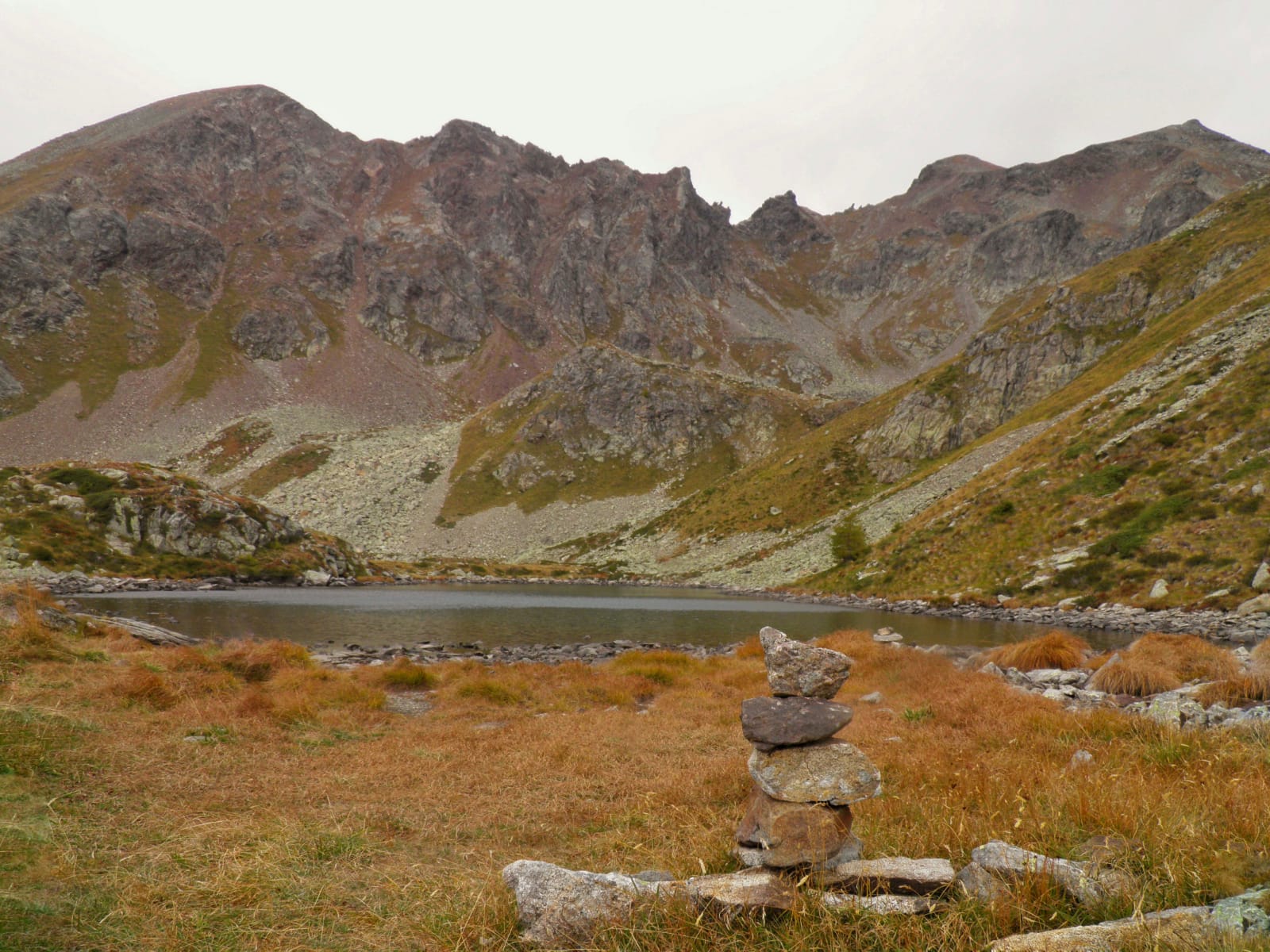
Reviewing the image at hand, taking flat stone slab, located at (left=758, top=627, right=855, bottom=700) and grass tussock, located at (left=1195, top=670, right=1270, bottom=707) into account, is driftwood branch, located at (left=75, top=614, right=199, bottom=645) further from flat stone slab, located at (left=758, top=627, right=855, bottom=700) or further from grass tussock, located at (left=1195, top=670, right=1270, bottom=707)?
grass tussock, located at (left=1195, top=670, right=1270, bottom=707)

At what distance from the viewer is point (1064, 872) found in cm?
505

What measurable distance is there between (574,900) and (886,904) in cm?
270

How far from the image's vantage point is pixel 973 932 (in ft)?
15.5

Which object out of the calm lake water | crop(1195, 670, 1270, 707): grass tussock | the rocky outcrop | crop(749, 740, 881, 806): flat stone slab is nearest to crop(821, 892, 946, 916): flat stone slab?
crop(749, 740, 881, 806): flat stone slab

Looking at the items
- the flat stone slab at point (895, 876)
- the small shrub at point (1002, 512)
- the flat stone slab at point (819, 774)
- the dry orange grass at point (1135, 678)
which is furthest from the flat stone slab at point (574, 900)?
the small shrub at point (1002, 512)

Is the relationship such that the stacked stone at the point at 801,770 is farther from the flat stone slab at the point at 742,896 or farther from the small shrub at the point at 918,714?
the small shrub at the point at 918,714

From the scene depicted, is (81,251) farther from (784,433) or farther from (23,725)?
(23,725)

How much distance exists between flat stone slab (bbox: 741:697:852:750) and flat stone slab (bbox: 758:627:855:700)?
0.13 metres

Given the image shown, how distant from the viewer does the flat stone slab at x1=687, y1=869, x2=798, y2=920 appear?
5.20 meters

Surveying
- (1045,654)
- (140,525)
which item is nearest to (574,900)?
(1045,654)

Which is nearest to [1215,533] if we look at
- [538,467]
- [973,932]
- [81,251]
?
[973,932]

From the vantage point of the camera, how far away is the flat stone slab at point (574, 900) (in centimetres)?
513

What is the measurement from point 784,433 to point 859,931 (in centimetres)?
16357

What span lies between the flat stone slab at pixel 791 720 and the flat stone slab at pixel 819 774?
0.15 metres
